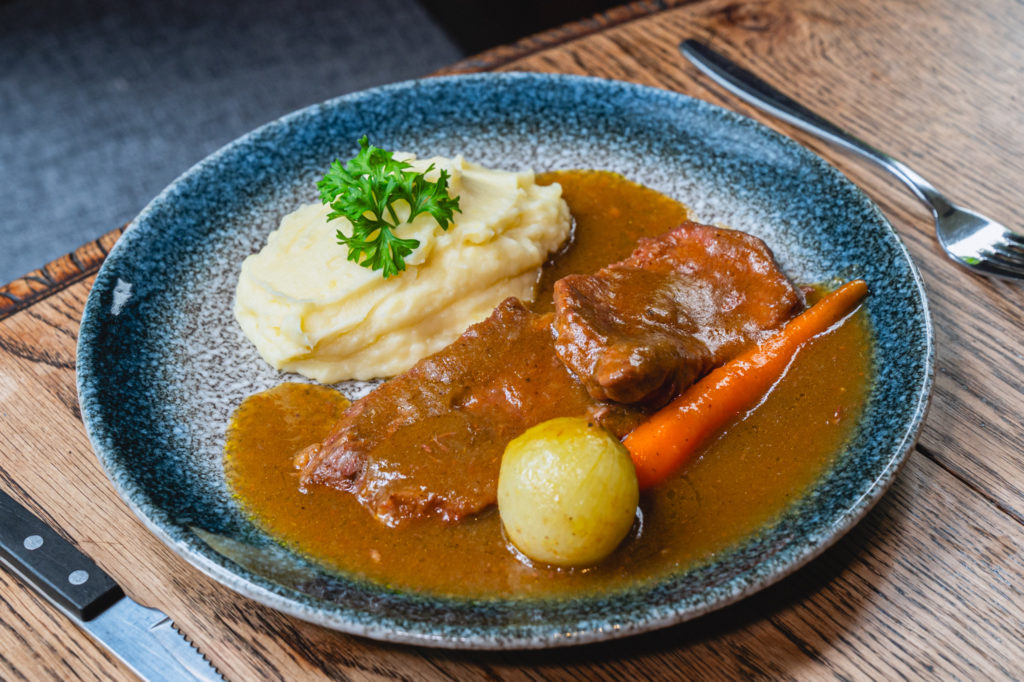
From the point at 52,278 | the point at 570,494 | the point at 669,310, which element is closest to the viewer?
the point at 570,494

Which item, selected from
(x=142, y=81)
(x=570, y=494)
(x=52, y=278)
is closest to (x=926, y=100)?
(x=570, y=494)

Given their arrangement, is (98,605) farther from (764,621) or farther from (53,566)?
(764,621)

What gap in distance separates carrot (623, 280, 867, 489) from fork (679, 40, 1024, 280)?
578 mm

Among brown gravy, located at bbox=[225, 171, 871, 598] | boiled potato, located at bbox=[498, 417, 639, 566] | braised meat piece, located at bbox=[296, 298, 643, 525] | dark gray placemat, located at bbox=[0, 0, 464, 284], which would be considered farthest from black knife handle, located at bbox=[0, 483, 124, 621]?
dark gray placemat, located at bbox=[0, 0, 464, 284]

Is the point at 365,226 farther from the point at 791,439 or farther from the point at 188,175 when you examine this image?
the point at 791,439

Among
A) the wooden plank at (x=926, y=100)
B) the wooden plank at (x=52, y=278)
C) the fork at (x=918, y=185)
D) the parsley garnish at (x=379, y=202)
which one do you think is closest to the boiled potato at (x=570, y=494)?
the parsley garnish at (x=379, y=202)

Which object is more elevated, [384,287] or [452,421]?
[384,287]

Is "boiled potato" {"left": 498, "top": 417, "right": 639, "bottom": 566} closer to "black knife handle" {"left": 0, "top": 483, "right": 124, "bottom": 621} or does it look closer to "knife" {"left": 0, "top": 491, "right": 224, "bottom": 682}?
"knife" {"left": 0, "top": 491, "right": 224, "bottom": 682}

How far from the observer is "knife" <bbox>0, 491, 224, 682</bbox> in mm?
2100

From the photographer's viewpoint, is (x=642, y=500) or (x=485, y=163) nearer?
(x=642, y=500)

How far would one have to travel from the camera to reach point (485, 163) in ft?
11.8

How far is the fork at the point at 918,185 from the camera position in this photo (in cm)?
313

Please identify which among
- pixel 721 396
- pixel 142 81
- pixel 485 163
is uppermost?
pixel 485 163

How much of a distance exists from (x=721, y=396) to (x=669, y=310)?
0.38 m
